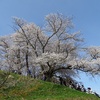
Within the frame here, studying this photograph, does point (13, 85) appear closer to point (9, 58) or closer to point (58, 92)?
point (58, 92)

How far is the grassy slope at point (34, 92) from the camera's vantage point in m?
25.2

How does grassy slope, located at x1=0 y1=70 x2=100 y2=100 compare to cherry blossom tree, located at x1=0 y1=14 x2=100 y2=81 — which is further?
cherry blossom tree, located at x1=0 y1=14 x2=100 y2=81

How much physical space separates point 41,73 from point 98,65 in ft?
28.1

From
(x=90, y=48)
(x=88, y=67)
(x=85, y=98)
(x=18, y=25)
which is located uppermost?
(x=18, y=25)

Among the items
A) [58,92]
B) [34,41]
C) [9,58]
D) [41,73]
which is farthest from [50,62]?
[58,92]

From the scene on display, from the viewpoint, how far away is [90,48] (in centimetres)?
4634

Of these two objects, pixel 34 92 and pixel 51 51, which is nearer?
pixel 34 92

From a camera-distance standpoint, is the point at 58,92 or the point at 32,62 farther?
the point at 32,62

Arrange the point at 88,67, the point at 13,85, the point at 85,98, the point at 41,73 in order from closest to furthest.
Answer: the point at 85,98
the point at 13,85
the point at 88,67
the point at 41,73

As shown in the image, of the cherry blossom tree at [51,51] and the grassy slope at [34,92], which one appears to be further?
the cherry blossom tree at [51,51]

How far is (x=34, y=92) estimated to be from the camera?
27.3 meters

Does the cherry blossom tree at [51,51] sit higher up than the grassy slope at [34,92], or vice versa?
the cherry blossom tree at [51,51]

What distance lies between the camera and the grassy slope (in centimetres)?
2517

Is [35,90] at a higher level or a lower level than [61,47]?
lower
